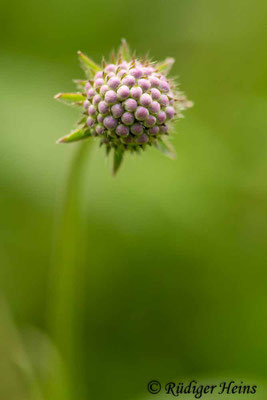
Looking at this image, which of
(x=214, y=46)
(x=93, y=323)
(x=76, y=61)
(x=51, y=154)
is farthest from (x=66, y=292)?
(x=214, y=46)

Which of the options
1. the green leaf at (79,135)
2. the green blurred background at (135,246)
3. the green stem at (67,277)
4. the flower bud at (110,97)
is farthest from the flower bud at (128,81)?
the green blurred background at (135,246)

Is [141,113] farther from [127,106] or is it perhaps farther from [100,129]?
[100,129]

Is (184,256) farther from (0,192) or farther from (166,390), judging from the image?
(0,192)

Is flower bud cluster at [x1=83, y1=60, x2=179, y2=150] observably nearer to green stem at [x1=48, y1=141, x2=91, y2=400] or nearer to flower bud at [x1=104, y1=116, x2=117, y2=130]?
flower bud at [x1=104, y1=116, x2=117, y2=130]

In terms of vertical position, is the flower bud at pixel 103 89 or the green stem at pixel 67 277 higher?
the flower bud at pixel 103 89

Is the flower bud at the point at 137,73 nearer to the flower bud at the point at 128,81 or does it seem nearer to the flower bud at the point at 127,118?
the flower bud at the point at 128,81

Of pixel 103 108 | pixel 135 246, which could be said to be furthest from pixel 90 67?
pixel 135 246
